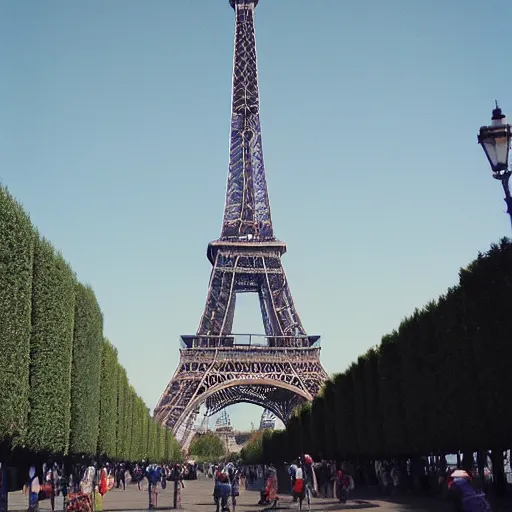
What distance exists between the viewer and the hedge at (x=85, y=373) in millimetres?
32844

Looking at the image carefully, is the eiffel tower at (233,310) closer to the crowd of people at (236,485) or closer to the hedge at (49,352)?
the crowd of people at (236,485)

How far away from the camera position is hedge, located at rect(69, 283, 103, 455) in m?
32.8

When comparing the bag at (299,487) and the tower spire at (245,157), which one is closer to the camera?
the bag at (299,487)

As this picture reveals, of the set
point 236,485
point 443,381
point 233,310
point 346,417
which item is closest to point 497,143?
point 443,381

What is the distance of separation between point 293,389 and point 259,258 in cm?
1613

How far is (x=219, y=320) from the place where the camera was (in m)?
88.1

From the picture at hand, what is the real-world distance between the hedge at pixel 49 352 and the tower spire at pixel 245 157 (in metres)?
62.1

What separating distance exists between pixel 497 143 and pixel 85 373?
81.0 ft

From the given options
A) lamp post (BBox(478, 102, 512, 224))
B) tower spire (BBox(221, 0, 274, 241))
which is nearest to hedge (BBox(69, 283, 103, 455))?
lamp post (BBox(478, 102, 512, 224))

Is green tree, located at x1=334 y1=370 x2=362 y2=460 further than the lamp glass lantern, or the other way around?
green tree, located at x1=334 y1=370 x2=362 y2=460

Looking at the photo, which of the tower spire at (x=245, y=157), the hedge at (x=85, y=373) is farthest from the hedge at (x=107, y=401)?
the tower spire at (x=245, y=157)

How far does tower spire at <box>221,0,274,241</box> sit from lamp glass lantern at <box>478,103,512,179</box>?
256ft

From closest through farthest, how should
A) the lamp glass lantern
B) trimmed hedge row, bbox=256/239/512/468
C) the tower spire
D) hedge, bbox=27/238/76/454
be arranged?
the lamp glass lantern < trimmed hedge row, bbox=256/239/512/468 < hedge, bbox=27/238/76/454 < the tower spire

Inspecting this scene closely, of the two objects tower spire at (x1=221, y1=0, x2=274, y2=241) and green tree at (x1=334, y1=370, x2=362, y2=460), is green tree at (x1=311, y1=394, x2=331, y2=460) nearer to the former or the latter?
green tree at (x1=334, y1=370, x2=362, y2=460)
